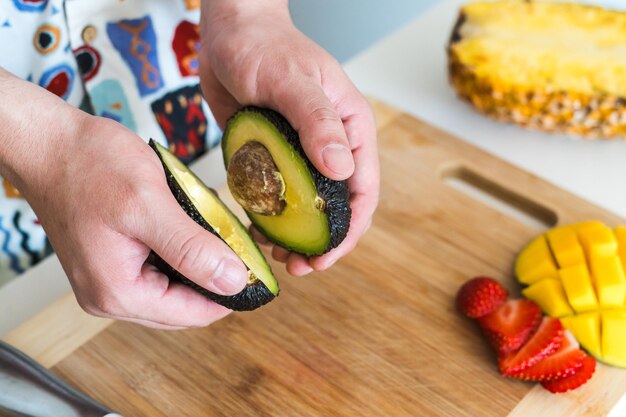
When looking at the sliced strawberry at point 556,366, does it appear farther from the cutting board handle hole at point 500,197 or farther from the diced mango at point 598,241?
the cutting board handle hole at point 500,197

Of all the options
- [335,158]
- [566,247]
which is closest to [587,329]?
[566,247]

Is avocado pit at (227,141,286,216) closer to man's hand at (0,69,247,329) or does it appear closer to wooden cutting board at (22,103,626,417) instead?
man's hand at (0,69,247,329)

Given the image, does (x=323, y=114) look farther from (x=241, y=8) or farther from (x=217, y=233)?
(x=241, y=8)

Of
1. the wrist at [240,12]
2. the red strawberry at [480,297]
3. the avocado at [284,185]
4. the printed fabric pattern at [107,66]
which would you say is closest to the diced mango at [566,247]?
the red strawberry at [480,297]

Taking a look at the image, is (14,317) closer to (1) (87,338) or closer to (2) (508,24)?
(1) (87,338)

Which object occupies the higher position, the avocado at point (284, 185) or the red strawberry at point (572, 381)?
the avocado at point (284, 185)

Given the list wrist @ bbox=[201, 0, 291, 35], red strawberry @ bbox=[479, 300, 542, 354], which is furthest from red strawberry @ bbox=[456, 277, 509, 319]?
wrist @ bbox=[201, 0, 291, 35]
